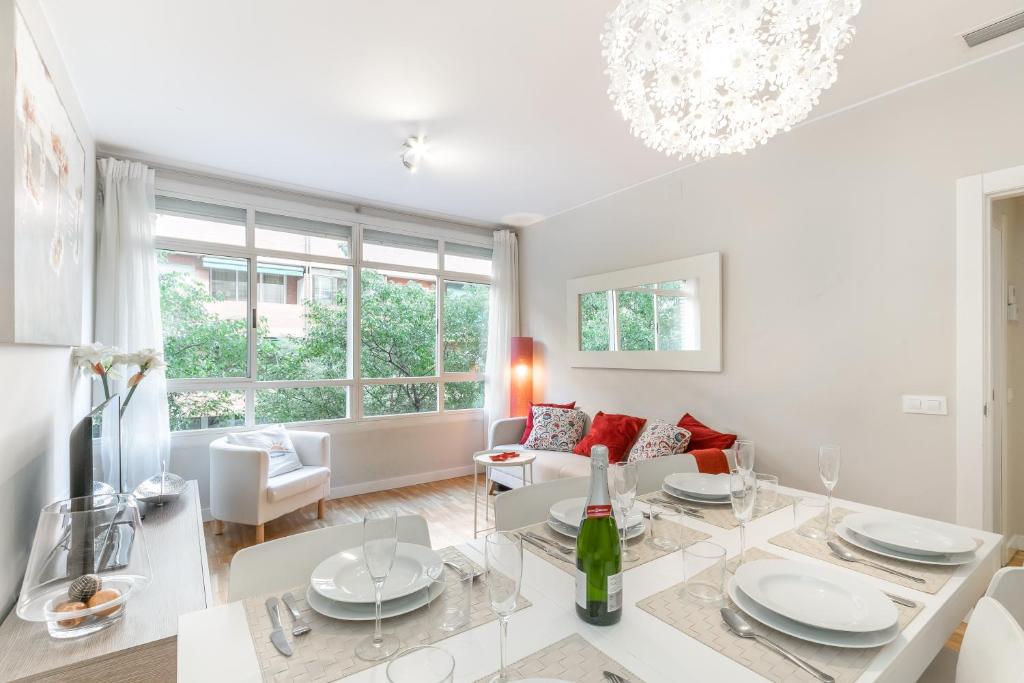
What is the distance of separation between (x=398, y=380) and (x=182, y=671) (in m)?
3.82

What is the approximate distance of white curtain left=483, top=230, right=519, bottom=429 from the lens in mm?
4883

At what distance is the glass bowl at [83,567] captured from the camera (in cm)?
110

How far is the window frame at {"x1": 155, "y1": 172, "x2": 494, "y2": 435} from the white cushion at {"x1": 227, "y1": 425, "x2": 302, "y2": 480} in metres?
0.35

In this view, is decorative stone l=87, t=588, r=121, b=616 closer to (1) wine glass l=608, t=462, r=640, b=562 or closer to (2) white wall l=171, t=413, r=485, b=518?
(1) wine glass l=608, t=462, r=640, b=562

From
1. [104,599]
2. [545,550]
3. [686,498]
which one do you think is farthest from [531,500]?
[104,599]

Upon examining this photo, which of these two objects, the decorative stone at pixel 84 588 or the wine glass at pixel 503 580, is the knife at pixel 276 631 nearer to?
the wine glass at pixel 503 580

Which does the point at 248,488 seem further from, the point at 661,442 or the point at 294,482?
the point at 661,442

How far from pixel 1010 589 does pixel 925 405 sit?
1.73 metres

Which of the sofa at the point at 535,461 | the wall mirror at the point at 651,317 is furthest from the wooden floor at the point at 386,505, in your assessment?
the wall mirror at the point at 651,317

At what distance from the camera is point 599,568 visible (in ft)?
2.92

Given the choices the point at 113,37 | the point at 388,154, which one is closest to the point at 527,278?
the point at 388,154

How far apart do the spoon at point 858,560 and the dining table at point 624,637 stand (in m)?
0.04

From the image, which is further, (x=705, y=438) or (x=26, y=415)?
(x=705, y=438)

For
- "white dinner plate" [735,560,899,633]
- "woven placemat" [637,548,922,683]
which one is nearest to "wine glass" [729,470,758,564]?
"white dinner plate" [735,560,899,633]
